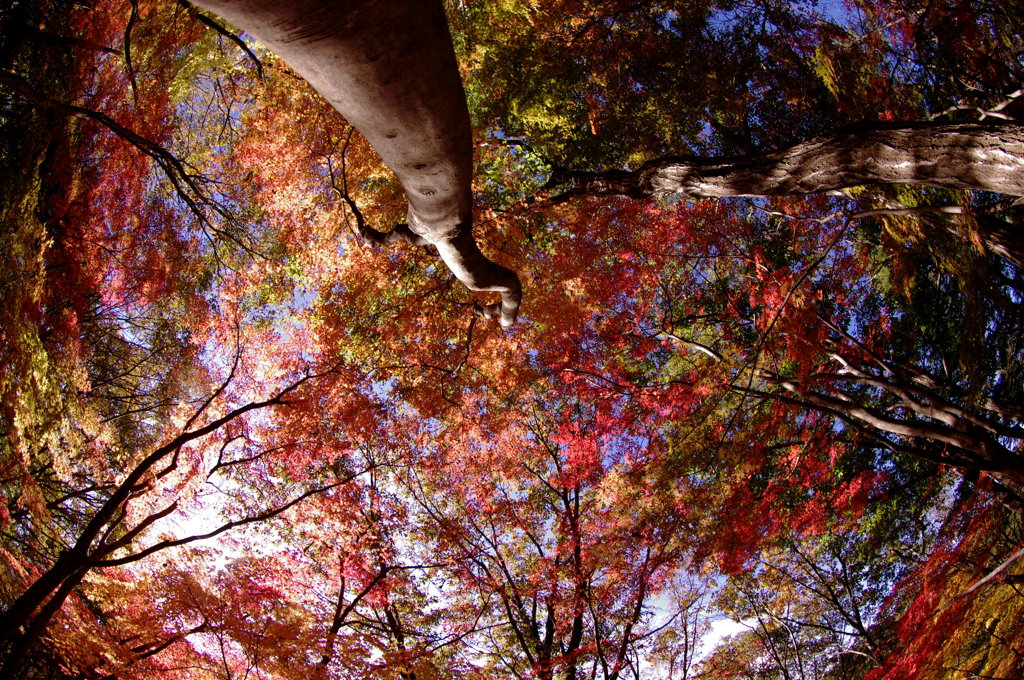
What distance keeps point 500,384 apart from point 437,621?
5.26 meters

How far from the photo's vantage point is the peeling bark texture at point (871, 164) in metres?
2.60

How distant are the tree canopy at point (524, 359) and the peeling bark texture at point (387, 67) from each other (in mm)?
1071

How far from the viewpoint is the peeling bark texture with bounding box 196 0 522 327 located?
1397 mm

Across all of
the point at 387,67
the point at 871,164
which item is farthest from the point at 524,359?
the point at 387,67

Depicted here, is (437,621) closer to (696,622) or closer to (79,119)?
(696,622)

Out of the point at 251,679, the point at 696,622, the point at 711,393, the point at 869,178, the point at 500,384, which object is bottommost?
the point at 696,622

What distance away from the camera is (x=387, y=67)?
1.67 metres

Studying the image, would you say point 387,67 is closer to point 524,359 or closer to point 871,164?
point 871,164

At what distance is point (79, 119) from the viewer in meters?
6.14

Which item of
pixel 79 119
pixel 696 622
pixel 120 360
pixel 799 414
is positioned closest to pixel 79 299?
pixel 120 360

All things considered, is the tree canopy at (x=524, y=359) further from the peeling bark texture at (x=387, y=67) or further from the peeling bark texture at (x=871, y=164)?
the peeling bark texture at (x=387, y=67)

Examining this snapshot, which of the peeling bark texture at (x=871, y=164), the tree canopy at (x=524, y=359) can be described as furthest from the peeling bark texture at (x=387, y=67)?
the peeling bark texture at (x=871, y=164)

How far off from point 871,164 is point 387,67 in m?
3.24

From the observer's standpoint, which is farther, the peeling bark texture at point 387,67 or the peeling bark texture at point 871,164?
the peeling bark texture at point 871,164
